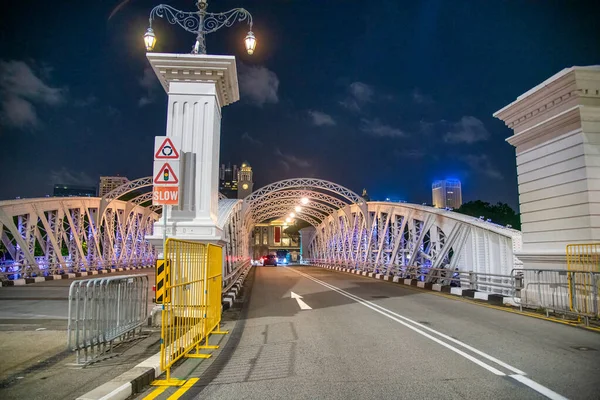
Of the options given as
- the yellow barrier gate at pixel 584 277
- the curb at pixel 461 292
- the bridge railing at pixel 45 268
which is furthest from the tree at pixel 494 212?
the yellow barrier gate at pixel 584 277

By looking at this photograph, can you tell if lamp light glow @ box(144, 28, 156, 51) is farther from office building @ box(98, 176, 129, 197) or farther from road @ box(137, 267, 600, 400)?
office building @ box(98, 176, 129, 197)

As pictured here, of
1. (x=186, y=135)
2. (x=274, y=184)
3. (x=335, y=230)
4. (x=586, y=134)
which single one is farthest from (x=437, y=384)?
(x=335, y=230)

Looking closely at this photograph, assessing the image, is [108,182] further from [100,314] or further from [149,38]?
[100,314]

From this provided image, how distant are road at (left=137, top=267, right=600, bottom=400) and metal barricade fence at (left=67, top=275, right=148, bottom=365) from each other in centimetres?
133

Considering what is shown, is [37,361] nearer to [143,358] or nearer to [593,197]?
[143,358]

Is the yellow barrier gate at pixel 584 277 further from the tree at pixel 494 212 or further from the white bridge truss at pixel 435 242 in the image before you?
the tree at pixel 494 212

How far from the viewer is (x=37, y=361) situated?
598cm

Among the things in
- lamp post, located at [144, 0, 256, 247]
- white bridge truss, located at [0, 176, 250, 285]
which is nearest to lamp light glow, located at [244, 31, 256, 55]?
lamp post, located at [144, 0, 256, 247]

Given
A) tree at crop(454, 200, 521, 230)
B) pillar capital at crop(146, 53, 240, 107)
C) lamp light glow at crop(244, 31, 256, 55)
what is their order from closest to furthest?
1. pillar capital at crop(146, 53, 240, 107)
2. lamp light glow at crop(244, 31, 256, 55)
3. tree at crop(454, 200, 521, 230)

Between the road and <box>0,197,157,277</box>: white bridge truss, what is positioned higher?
<box>0,197,157,277</box>: white bridge truss

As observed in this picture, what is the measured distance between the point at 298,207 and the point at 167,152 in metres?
40.1

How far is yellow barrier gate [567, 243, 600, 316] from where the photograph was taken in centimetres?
915

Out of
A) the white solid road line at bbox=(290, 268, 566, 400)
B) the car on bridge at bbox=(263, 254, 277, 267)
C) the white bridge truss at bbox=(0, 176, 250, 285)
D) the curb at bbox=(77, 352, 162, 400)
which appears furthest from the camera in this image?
the car on bridge at bbox=(263, 254, 277, 267)

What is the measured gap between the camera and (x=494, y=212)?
2842 inches
